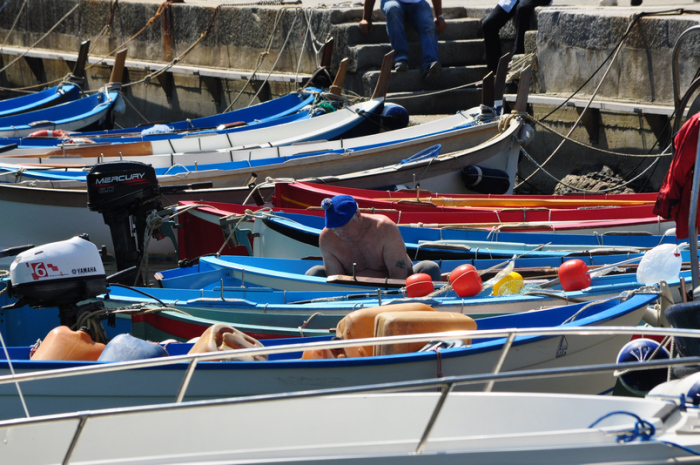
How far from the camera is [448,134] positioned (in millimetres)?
9461

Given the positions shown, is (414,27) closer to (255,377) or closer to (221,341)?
(221,341)

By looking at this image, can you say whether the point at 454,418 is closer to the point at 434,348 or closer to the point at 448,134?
the point at 434,348

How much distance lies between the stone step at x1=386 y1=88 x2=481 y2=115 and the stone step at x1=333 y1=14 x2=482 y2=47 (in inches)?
40.7

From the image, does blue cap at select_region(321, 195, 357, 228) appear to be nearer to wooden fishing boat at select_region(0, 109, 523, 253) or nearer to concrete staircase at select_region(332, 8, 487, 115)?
wooden fishing boat at select_region(0, 109, 523, 253)

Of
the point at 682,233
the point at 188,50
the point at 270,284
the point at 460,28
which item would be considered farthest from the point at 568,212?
the point at 188,50

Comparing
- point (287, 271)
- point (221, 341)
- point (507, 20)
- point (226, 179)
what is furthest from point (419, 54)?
point (221, 341)

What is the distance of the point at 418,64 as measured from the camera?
1248 cm

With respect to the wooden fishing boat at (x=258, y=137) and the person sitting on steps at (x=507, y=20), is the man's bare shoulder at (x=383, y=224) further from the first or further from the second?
the person sitting on steps at (x=507, y=20)

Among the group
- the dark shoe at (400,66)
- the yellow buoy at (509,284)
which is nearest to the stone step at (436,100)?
the dark shoe at (400,66)

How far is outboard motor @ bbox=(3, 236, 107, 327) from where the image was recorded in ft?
15.8

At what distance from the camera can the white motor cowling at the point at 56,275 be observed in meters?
4.82

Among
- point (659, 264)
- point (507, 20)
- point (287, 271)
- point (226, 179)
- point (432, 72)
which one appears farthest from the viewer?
point (432, 72)

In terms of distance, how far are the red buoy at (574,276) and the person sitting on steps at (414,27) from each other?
742 centimetres

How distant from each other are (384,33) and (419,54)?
0.64 m
